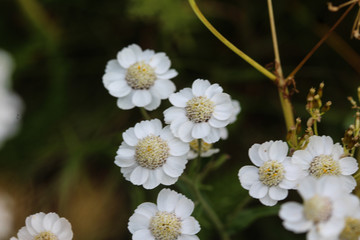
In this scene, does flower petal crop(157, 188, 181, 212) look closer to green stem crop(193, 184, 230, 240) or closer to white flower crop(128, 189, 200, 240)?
white flower crop(128, 189, 200, 240)

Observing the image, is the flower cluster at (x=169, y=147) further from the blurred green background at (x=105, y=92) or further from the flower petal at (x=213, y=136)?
the blurred green background at (x=105, y=92)

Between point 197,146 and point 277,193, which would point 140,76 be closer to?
point 197,146

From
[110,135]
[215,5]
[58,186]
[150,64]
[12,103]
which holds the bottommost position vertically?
[150,64]

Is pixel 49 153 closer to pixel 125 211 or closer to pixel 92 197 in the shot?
pixel 92 197

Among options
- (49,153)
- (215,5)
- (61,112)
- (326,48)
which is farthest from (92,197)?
(326,48)

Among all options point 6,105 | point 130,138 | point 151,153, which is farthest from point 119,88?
point 6,105

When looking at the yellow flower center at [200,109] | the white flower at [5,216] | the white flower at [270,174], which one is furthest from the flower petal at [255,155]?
the white flower at [5,216]

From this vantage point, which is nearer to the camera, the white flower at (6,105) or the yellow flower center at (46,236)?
the yellow flower center at (46,236)
